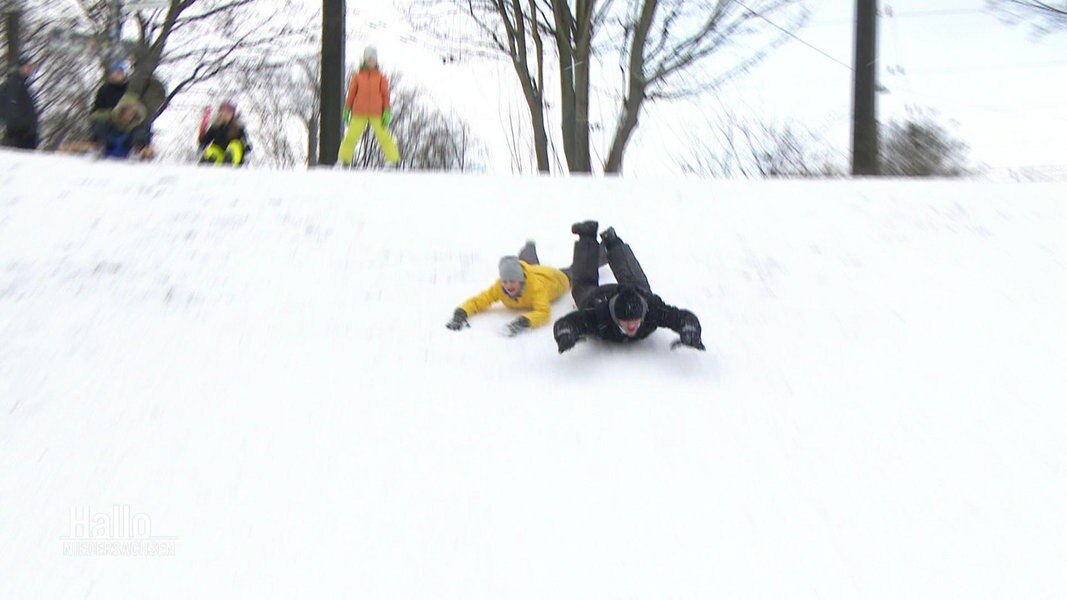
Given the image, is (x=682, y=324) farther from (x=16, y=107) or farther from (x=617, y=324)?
(x=16, y=107)

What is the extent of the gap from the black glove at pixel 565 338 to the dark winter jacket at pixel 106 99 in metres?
6.41

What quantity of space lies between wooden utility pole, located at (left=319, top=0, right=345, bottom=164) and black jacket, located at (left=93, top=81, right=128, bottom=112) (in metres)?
1.93

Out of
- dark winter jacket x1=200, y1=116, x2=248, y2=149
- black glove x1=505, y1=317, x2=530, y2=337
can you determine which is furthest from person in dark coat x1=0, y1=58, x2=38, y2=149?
black glove x1=505, y1=317, x2=530, y2=337

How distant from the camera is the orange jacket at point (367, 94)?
9.27 m

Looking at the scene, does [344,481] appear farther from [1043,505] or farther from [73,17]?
[73,17]

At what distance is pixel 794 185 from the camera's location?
8188 mm

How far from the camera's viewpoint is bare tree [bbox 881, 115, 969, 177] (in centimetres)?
1359

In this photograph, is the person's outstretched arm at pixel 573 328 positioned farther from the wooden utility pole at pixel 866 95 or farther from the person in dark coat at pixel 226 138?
the person in dark coat at pixel 226 138

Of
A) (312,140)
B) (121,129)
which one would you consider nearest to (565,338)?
(121,129)

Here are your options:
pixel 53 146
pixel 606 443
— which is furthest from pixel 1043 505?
pixel 53 146

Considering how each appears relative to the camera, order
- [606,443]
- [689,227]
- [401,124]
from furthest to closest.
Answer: [401,124] < [689,227] < [606,443]

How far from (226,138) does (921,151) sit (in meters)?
9.72

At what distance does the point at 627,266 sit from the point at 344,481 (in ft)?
7.98

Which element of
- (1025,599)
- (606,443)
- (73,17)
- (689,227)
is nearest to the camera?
(1025,599)
